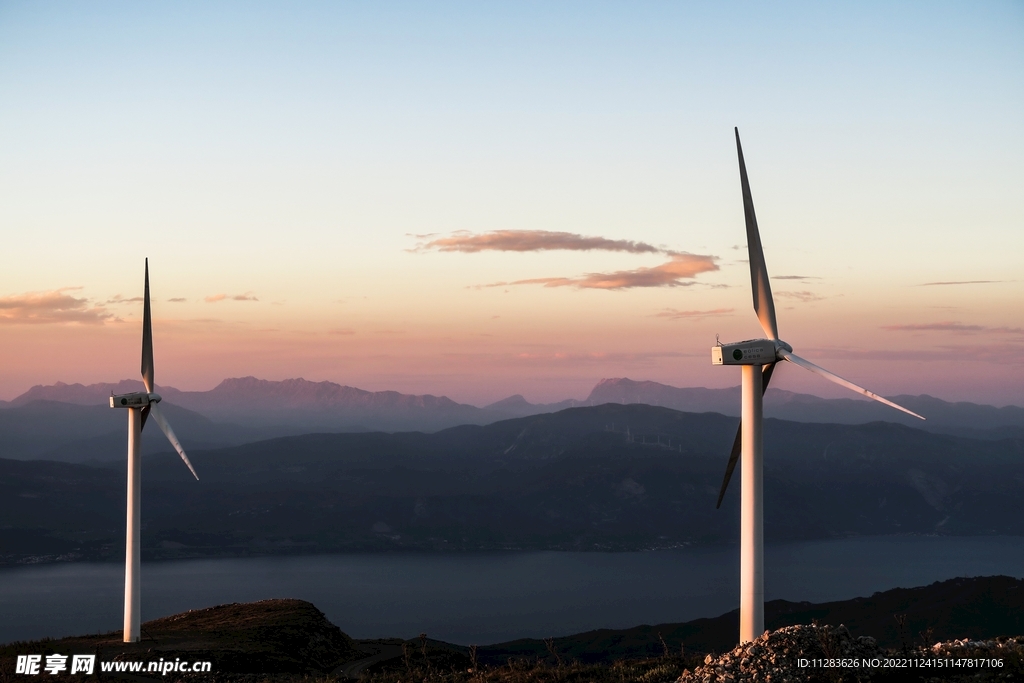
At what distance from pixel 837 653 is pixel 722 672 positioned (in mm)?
4519

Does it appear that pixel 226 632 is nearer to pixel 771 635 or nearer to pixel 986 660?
pixel 771 635

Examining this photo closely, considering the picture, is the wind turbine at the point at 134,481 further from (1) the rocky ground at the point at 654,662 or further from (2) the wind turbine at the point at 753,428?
(2) the wind turbine at the point at 753,428

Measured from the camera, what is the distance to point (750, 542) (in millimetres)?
37094

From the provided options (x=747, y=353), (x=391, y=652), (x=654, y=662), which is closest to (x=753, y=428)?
(x=747, y=353)

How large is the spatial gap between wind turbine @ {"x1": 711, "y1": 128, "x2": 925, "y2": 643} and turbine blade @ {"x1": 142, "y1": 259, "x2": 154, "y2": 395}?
43064 mm

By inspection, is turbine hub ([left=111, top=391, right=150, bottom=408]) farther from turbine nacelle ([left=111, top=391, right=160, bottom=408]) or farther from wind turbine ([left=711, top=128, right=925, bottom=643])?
wind turbine ([left=711, top=128, right=925, bottom=643])

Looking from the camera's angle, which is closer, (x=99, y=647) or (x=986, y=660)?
(x=986, y=660)

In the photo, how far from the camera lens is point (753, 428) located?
3822 cm

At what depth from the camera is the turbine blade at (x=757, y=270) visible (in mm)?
40969

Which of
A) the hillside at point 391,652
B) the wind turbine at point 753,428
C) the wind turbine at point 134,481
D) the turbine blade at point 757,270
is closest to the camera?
the hillside at point 391,652

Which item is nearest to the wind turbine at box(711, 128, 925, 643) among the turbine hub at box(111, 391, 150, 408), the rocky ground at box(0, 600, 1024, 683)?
the rocky ground at box(0, 600, 1024, 683)

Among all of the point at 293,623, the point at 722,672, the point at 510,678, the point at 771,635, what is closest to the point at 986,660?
the point at 771,635

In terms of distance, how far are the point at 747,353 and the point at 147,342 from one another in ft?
149

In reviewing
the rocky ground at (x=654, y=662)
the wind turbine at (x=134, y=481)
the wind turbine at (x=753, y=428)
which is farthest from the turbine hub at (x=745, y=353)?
the wind turbine at (x=134, y=481)
